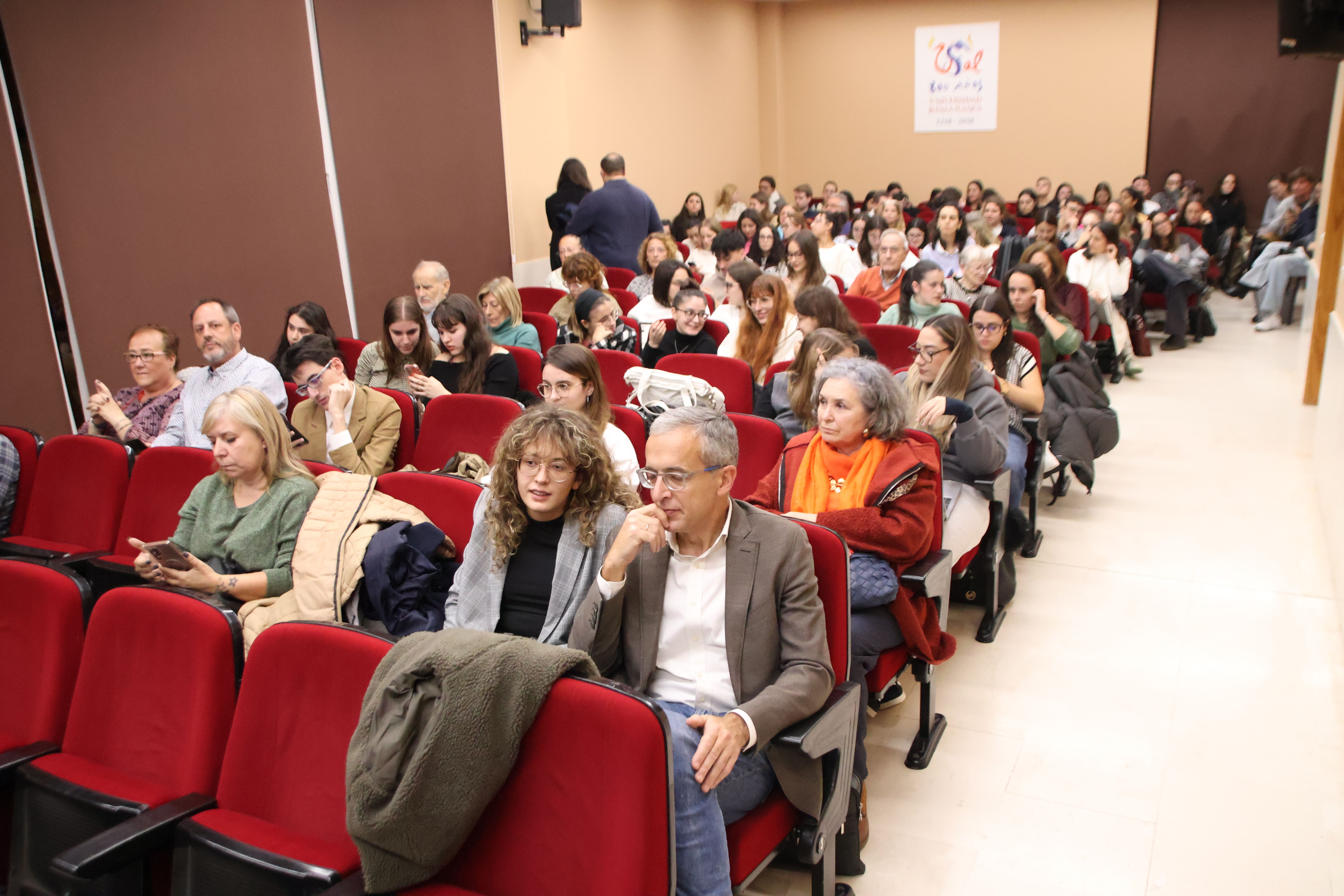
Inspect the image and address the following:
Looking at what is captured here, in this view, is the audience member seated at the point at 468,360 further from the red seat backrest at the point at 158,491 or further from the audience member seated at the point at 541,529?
the audience member seated at the point at 541,529

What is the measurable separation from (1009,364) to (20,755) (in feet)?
11.3

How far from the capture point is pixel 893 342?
181 inches

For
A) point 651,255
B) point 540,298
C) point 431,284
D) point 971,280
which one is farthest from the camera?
point 651,255

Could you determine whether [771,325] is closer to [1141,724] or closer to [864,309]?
[864,309]

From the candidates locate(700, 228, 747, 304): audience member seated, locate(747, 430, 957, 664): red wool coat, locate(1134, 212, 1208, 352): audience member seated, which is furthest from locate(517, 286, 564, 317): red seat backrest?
locate(1134, 212, 1208, 352): audience member seated

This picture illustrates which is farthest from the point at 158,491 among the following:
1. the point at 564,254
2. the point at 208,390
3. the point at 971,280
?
the point at 971,280

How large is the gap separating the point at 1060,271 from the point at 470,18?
471 cm

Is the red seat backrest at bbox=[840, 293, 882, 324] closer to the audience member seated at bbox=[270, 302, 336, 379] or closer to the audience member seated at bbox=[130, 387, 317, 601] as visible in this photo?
the audience member seated at bbox=[270, 302, 336, 379]

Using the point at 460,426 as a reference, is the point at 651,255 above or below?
above

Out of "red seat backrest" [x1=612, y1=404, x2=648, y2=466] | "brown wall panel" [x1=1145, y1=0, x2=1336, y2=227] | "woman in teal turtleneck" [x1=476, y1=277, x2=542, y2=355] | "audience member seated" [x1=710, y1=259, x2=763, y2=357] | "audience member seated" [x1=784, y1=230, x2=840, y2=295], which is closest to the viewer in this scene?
"red seat backrest" [x1=612, y1=404, x2=648, y2=466]

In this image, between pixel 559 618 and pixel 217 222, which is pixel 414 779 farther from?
pixel 217 222

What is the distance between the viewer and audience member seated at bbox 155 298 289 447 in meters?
3.80

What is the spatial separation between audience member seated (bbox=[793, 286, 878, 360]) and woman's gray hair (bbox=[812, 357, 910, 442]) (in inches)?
55.7

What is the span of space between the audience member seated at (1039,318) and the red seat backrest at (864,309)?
0.86 meters
